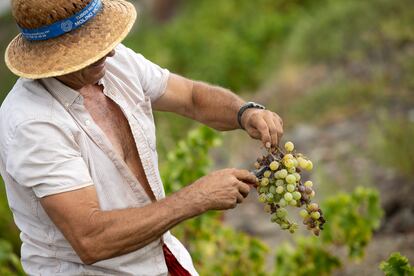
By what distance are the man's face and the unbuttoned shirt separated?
0.04m

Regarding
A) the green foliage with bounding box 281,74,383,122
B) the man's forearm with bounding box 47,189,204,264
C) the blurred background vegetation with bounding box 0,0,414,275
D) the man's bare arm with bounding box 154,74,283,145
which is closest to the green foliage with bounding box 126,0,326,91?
the blurred background vegetation with bounding box 0,0,414,275

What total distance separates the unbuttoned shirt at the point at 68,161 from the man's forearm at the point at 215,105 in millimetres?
321

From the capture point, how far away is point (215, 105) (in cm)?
335

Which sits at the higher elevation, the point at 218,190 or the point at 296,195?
the point at 296,195

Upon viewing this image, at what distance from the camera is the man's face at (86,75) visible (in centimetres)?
274

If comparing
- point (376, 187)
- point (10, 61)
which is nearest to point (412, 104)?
point (376, 187)

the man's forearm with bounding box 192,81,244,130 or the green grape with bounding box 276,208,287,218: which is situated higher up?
the man's forearm with bounding box 192,81,244,130

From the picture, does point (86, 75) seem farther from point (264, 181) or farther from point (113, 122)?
point (264, 181)

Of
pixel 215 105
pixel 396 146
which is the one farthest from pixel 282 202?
pixel 396 146

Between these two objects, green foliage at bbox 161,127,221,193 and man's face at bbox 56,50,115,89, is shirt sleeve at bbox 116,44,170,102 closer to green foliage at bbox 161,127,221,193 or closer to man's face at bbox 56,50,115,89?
man's face at bbox 56,50,115,89

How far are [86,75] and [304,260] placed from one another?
2.33m

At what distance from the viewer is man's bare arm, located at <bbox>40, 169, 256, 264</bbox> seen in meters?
2.56

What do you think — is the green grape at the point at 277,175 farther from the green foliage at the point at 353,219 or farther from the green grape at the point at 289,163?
the green foliage at the point at 353,219

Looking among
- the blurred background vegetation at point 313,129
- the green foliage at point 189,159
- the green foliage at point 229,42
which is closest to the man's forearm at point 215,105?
the blurred background vegetation at point 313,129
